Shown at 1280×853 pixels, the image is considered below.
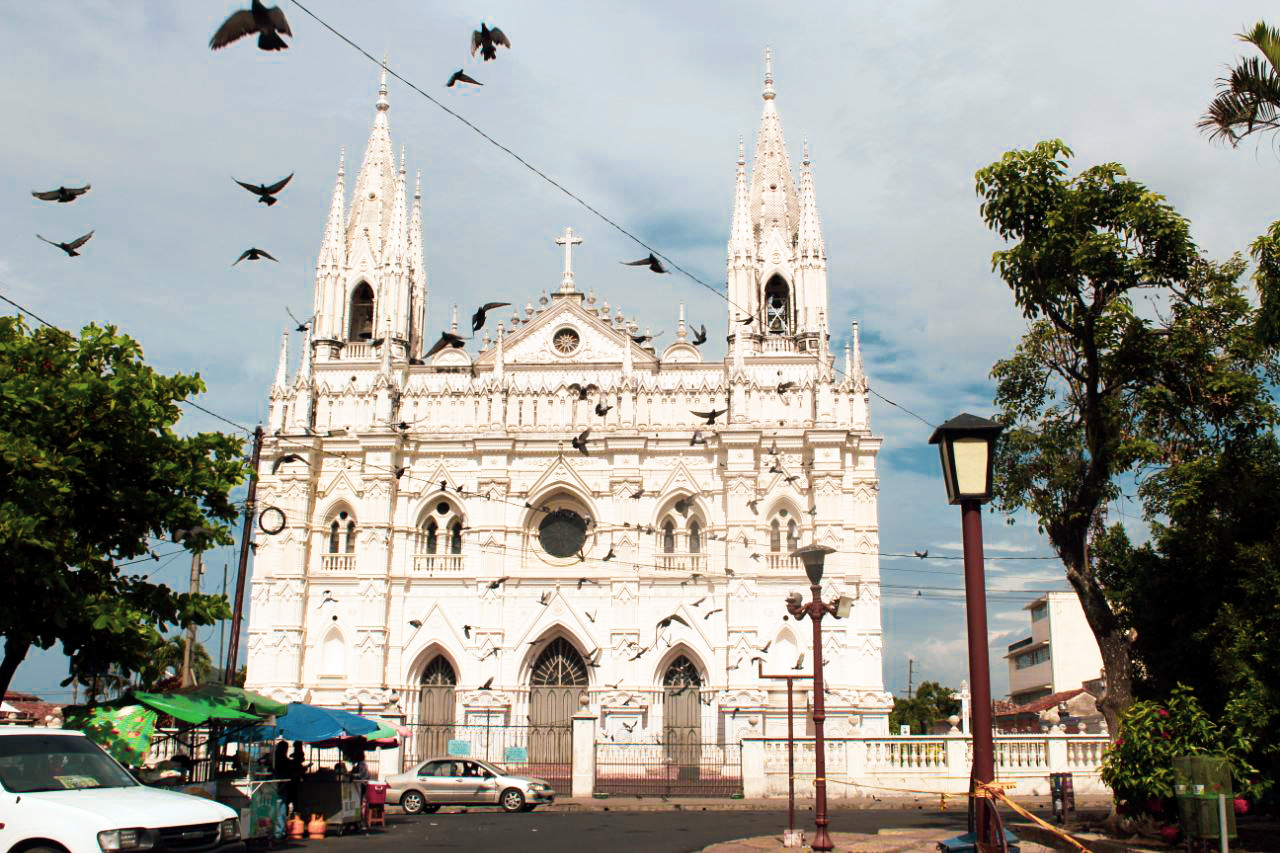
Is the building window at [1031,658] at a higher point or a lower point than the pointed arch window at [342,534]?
lower

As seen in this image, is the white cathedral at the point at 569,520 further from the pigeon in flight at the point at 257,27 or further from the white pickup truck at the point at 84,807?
the pigeon in flight at the point at 257,27

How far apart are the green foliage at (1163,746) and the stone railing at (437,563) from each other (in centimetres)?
2349

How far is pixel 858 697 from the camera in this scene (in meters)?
32.0

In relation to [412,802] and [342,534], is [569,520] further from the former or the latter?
[412,802]

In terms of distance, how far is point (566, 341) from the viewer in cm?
3688

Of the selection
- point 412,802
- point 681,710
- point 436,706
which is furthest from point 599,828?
point 436,706

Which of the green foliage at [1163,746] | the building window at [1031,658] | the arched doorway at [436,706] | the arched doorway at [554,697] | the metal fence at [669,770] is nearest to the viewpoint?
the green foliage at [1163,746]

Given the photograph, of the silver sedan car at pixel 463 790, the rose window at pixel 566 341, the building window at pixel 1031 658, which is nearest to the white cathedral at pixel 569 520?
the rose window at pixel 566 341

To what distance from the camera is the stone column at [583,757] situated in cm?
2628

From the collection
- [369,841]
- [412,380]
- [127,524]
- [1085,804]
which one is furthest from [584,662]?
[127,524]

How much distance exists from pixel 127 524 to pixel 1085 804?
1771 centimetres

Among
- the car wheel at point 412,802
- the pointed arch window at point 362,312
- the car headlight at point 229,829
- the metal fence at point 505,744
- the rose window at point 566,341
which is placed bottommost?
the car wheel at point 412,802

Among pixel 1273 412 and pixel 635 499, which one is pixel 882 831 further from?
pixel 635 499

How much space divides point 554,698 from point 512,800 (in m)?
10.3
